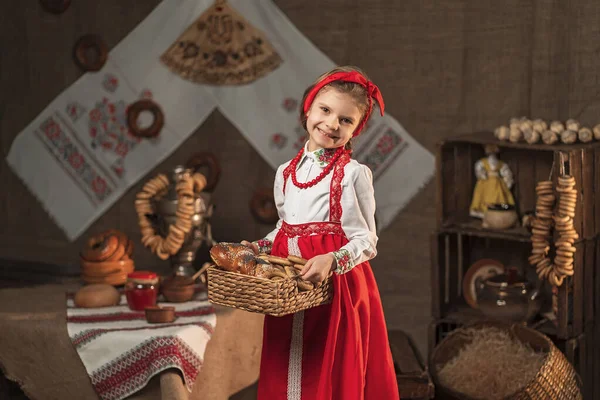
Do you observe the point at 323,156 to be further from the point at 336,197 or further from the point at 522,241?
the point at 522,241

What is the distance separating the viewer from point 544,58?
4.14m

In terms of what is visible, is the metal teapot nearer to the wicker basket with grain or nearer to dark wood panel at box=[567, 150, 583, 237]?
dark wood panel at box=[567, 150, 583, 237]

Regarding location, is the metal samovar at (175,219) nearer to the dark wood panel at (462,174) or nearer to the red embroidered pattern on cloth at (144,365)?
the red embroidered pattern on cloth at (144,365)

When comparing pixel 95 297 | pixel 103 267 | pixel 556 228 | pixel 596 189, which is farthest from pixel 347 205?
pixel 103 267

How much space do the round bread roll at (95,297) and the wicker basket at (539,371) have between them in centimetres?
135

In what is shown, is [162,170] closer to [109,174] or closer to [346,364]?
[109,174]

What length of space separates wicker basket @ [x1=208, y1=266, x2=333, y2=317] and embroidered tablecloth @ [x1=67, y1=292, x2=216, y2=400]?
108cm

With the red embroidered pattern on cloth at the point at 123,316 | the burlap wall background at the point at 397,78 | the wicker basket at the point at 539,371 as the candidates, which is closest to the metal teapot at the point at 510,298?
the wicker basket at the point at 539,371

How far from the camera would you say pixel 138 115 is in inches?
197

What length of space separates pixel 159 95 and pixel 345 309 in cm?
262

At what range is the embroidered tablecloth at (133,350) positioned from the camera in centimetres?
350

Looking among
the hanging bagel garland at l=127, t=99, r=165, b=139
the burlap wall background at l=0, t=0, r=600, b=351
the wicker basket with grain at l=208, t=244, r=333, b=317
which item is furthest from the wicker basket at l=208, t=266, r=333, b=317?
the hanging bagel garland at l=127, t=99, r=165, b=139

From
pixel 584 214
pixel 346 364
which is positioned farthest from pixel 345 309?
pixel 584 214

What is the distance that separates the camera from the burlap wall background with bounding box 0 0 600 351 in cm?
414
